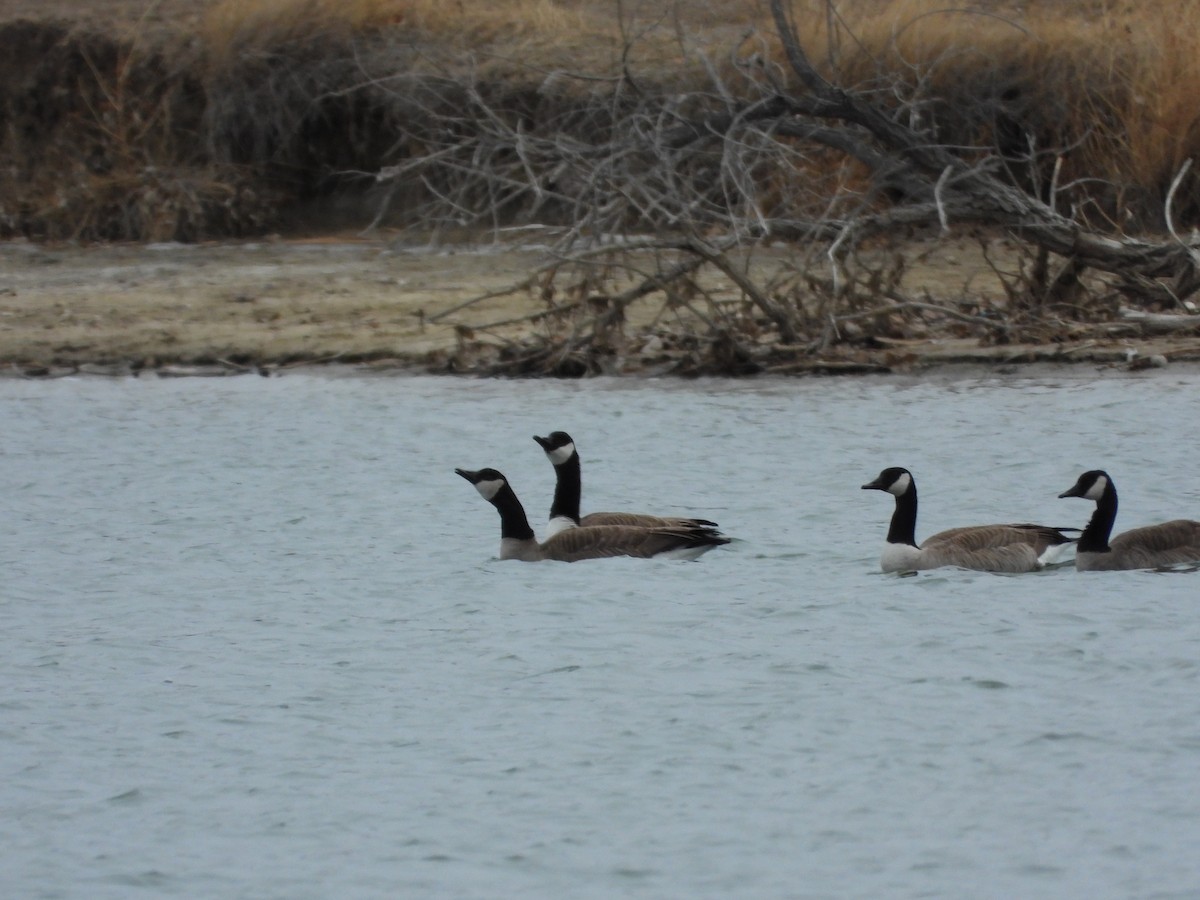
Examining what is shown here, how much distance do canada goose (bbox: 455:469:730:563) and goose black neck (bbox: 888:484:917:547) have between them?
0.77 metres

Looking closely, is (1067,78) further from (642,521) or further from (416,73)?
(642,521)

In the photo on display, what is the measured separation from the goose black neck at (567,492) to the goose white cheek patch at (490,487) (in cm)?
33

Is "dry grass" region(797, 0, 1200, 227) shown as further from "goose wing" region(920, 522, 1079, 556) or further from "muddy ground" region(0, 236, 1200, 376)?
"goose wing" region(920, 522, 1079, 556)

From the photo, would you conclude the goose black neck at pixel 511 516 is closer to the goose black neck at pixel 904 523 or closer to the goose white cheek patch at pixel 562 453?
the goose white cheek patch at pixel 562 453

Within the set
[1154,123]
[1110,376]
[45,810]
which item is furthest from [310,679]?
[1154,123]

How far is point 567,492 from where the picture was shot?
916 centimetres

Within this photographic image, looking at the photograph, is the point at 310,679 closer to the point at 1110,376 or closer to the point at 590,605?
the point at 590,605

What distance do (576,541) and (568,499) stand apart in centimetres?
43

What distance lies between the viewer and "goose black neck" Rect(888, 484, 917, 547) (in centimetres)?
825

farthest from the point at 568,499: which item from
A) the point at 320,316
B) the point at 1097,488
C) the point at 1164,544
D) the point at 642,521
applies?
the point at 320,316

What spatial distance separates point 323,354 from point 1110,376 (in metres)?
5.67

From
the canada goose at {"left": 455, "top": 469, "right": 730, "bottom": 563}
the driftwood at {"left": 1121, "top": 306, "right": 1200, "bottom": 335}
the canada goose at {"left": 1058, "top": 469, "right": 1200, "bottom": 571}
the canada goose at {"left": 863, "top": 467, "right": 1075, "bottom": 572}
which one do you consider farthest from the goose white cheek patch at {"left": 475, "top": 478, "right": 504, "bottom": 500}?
the driftwood at {"left": 1121, "top": 306, "right": 1200, "bottom": 335}

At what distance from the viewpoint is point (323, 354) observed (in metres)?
14.2

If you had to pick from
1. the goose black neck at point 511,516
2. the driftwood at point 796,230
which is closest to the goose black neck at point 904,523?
the goose black neck at point 511,516
